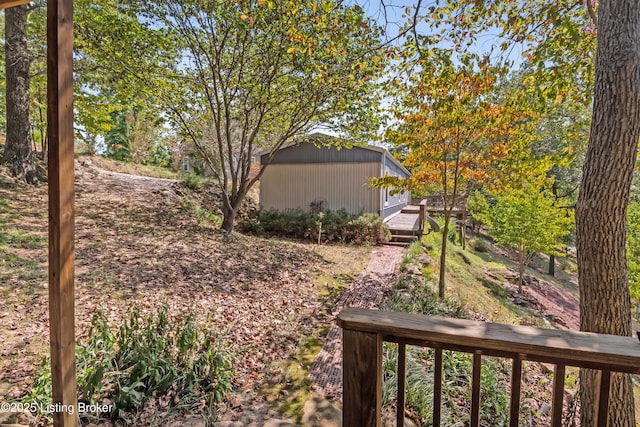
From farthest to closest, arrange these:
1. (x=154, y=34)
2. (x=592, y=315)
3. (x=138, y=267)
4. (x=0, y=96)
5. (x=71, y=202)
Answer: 1. (x=0, y=96)
2. (x=154, y=34)
3. (x=138, y=267)
4. (x=592, y=315)
5. (x=71, y=202)

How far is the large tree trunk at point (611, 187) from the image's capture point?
224 cm

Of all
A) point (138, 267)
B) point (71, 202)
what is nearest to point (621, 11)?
point (71, 202)

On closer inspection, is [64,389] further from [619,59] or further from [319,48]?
[319,48]

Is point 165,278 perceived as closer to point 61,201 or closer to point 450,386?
point 61,201

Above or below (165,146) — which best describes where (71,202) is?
below

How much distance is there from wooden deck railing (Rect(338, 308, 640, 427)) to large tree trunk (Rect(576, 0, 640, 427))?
5.68ft

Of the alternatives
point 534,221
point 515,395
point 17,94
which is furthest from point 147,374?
point 534,221

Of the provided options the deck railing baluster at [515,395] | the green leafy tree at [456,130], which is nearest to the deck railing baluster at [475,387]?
the deck railing baluster at [515,395]

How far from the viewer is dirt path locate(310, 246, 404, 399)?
3.03m

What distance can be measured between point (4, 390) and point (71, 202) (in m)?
1.75

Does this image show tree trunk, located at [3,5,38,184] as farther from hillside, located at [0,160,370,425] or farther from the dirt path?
the dirt path

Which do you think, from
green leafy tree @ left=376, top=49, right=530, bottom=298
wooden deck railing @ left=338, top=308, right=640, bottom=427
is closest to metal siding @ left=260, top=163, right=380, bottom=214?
green leafy tree @ left=376, top=49, right=530, bottom=298

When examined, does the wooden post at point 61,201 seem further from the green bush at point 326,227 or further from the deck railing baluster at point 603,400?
the green bush at point 326,227

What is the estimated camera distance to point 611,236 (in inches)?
91.7
